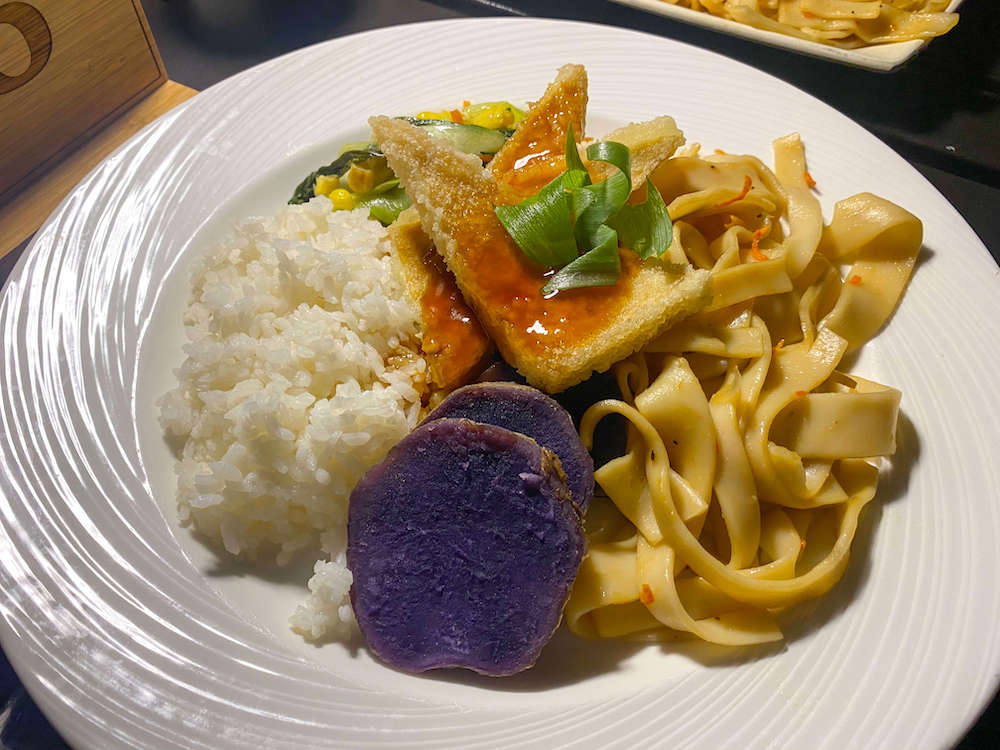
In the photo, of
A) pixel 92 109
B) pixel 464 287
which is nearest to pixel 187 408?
pixel 464 287

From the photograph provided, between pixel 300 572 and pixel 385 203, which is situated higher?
pixel 385 203

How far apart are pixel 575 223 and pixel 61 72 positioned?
3.23 meters

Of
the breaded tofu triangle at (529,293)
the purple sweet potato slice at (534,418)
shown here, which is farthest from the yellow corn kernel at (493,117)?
the purple sweet potato slice at (534,418)

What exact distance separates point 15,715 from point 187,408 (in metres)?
1.23

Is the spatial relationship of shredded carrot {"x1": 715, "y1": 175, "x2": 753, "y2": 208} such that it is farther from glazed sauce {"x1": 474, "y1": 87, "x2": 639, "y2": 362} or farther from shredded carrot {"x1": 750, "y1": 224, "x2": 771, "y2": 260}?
glazed sauce {"x1": 474, "y1": 87, "x2": 639, "y2": 362}

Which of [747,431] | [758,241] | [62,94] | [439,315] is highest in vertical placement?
[62,94]

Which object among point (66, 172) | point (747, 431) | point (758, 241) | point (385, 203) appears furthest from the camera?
point (66, 172)

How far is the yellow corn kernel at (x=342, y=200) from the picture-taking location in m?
3.60

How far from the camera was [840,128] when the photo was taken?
11.4 ft

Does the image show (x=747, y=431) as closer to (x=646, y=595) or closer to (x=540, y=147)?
(x=646, y=595)

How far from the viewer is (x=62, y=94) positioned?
4156 millimetres

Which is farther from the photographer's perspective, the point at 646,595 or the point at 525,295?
the point at 525,295

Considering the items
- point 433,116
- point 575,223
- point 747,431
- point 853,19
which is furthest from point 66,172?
point 853,19

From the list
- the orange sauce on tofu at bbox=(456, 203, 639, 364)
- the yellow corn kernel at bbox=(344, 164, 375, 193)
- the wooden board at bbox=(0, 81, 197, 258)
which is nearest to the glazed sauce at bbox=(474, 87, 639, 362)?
the orange sauce on tofu at bbox=(456, 203, 639, 364)
